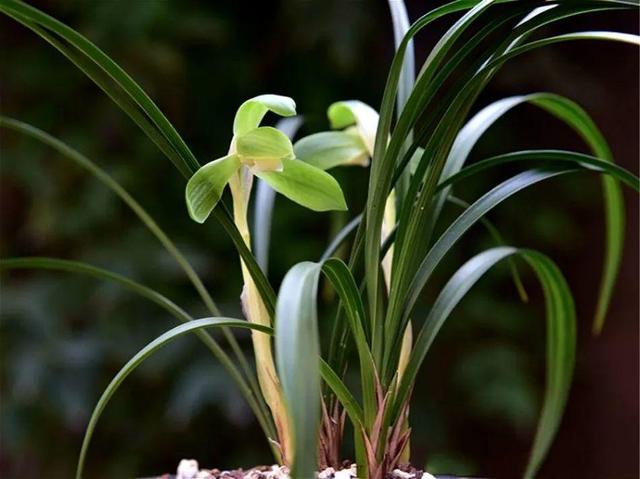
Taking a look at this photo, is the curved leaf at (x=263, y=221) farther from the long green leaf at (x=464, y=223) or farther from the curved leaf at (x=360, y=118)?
the long green leaf at (x=464, y=223)

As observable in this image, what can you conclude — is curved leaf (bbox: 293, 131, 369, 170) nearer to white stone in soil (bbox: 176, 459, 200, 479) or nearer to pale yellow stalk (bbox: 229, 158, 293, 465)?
pale yellow stalk (bbox: 229, 158, 293, 465)

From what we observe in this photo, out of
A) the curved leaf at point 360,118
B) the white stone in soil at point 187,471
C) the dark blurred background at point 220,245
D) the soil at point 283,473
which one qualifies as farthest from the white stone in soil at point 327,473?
the dark blurred background at point 220,245

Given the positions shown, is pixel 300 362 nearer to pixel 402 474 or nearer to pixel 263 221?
pixel 402 474

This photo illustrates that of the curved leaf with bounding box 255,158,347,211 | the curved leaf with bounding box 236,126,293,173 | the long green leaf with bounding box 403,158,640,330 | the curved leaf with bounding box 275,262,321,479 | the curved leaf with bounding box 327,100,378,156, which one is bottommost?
the curved leaf with bounding box 275,262,321,479

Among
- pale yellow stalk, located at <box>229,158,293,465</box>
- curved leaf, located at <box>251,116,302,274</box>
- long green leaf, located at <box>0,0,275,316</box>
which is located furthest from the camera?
curved leaf, located at <box>251,116,302,274</box>

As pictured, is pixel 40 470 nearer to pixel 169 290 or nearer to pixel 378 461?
pixel 169 290

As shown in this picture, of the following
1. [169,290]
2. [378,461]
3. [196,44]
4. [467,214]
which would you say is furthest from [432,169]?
[196,44]

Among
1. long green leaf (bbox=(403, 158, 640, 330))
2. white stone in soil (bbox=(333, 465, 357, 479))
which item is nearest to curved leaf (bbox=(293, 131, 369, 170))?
long green leaf (bbox=(403, 158, 640, 330))
